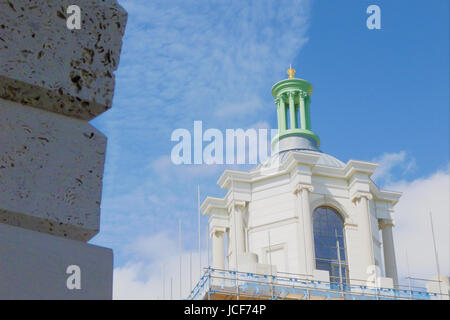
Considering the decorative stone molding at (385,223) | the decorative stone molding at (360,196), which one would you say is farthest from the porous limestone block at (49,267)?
the decorative stone molding at (385,223)

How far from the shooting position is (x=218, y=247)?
3975 cm

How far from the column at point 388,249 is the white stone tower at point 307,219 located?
5 centimetres

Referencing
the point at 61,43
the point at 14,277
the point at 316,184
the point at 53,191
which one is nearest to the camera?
the point at 14,277

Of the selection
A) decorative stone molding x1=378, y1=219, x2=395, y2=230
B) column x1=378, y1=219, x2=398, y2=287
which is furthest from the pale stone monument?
decorative stone molding x1=378, y1=219, x2=395, y2=230

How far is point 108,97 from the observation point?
274 cm

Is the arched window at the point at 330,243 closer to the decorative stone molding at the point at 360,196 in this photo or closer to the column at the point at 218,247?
the decorative stone molding at the point at 360,196

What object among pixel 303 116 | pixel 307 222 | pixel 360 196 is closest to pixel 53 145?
pixel 307 222

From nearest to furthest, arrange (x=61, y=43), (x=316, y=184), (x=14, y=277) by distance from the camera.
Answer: (x=14, y=277) < (x=61, y=43) < (x=316, y=184)

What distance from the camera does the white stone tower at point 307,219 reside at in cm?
3547

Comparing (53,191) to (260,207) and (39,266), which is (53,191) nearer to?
(39,266)

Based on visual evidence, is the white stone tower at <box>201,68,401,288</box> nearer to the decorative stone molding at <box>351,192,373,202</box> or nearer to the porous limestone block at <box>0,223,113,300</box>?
the decorative stone molding at <box>351,192,373,202</box>

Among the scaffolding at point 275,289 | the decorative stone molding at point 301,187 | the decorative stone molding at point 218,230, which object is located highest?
the decorative stone molding at point 301,187

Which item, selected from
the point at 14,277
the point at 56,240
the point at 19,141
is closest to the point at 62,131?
the point at 19,141
